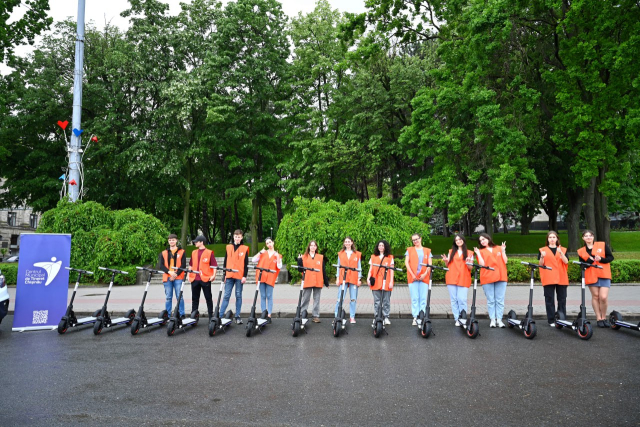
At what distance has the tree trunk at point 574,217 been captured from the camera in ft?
94.5

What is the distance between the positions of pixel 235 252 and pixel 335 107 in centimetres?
2118

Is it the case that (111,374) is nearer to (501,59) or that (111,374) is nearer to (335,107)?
(501,59)

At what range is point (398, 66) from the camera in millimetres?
28078

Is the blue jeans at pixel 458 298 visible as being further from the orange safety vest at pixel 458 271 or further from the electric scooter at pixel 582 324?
the electric scooter at pixel 582 324

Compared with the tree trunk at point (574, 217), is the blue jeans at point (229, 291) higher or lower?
lower

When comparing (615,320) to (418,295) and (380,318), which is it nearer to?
(418,295)

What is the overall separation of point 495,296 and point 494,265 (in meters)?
0.69

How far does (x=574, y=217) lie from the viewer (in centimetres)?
2898

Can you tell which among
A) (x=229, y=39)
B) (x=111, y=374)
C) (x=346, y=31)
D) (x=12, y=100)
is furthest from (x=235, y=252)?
(x=12, y=100)

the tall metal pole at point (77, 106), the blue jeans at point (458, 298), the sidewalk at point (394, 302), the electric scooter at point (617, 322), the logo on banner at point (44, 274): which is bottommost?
the sidewalk at point (394, 302)

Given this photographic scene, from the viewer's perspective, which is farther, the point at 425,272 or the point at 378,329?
the point at 425,272

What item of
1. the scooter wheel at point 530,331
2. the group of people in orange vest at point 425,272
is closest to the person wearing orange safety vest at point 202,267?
the group of people in orange vest at point 425,272

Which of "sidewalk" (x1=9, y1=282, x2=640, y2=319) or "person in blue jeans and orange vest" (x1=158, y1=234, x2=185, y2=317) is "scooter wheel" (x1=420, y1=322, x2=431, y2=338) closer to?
"sidewalk" (x1=9, y1=282, x2=640, y2=319)

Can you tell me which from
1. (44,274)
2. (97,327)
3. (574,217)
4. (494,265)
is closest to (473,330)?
(494,265)
